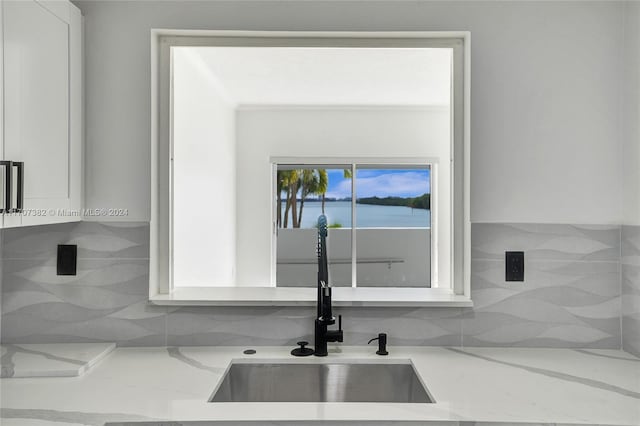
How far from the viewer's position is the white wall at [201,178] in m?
2.88

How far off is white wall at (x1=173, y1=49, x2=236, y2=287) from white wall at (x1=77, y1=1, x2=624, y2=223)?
24.2 inches

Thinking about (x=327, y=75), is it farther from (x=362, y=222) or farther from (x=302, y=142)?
(x=362, y=222)

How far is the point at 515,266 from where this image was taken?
5.88 ft

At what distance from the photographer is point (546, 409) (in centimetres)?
125

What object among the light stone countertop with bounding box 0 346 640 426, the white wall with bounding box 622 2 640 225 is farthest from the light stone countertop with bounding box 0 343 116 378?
the white wall with bounding box 622 2 640 225

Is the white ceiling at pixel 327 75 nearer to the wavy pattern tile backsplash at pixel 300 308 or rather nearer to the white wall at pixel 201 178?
the white wall at pixel 201 178

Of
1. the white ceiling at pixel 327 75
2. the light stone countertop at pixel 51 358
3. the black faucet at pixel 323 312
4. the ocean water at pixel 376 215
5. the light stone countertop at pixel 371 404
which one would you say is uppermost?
the white ceiling at pixel 327 75

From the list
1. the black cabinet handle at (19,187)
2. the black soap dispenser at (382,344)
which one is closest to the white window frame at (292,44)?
the black soap dispenser at (382,344)

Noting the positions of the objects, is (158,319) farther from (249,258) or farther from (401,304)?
(249,258)

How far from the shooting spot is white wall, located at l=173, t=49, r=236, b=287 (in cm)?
288

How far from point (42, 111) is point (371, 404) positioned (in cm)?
128

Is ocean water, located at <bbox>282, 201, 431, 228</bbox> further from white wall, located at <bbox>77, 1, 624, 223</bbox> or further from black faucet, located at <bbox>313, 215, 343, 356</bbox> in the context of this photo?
Result: black faucet, located at <bbox>313, 215, 343, 356</bbox>

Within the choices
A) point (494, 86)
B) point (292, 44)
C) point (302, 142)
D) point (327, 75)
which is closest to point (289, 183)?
point (302, 142)

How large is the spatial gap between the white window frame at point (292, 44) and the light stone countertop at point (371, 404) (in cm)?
19
